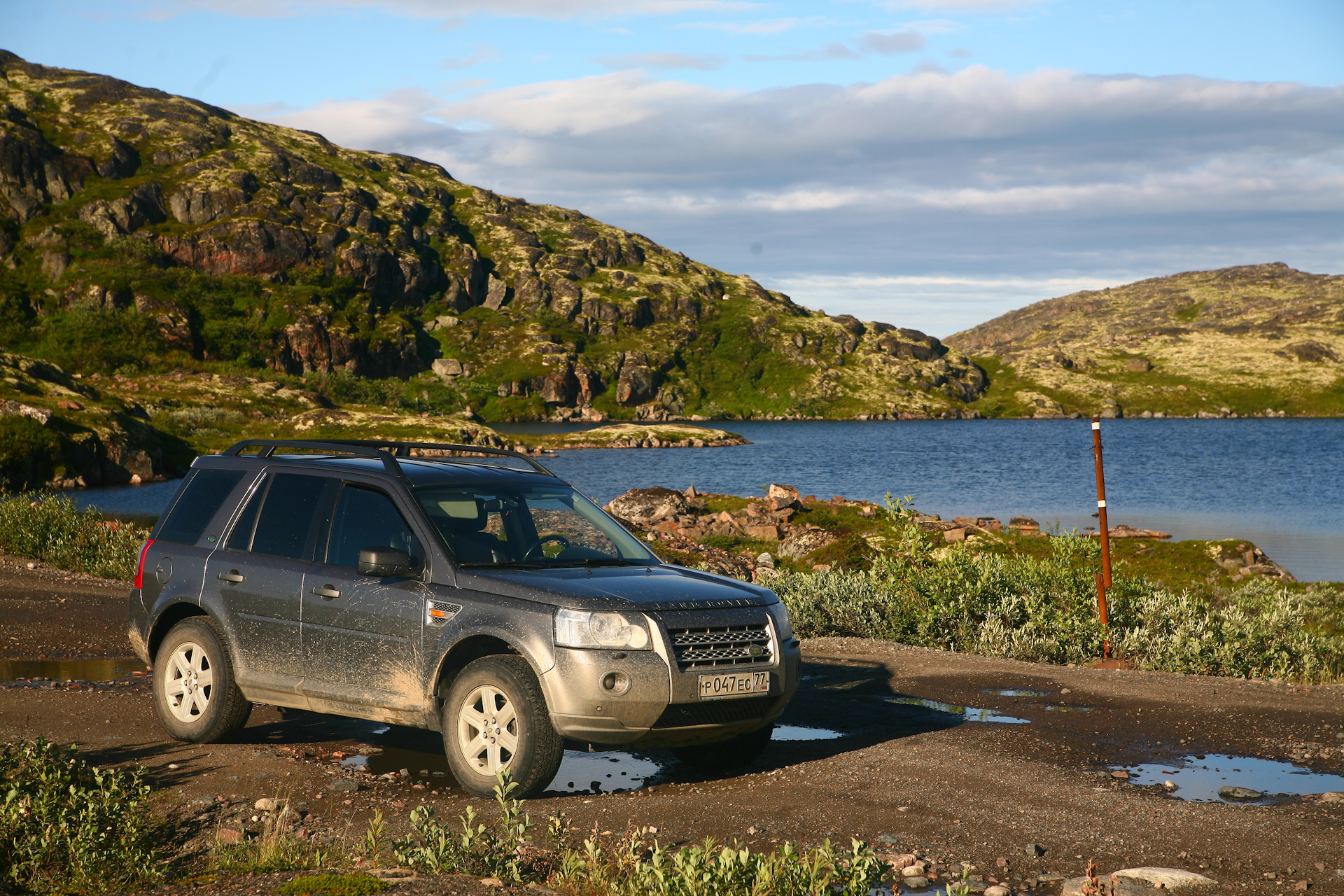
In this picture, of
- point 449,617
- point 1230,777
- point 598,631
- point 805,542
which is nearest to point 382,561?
point 449,617

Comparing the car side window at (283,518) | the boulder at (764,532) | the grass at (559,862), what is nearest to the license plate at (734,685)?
the grass at (559,862)

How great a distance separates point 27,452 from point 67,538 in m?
34.0

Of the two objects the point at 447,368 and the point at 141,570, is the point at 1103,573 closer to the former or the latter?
the point at 141,570

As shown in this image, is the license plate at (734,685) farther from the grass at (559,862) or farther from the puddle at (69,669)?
the puddle at (69,669)

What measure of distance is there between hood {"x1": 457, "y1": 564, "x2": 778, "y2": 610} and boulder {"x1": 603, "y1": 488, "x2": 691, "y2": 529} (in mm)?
27306

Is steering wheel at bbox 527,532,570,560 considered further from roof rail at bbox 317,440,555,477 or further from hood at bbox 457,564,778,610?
roof rail at bbox 317,440,555,477

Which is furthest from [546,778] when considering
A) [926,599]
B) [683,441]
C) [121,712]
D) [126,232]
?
[126,232]

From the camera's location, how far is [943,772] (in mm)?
7246

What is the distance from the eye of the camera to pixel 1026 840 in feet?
19.1

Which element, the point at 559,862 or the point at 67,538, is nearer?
the point at 559,862

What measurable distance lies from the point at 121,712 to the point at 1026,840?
24.0 ft

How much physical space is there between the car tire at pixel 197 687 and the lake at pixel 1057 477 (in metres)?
29.3

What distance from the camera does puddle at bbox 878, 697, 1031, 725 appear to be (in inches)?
362

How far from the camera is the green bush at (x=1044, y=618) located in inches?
494
